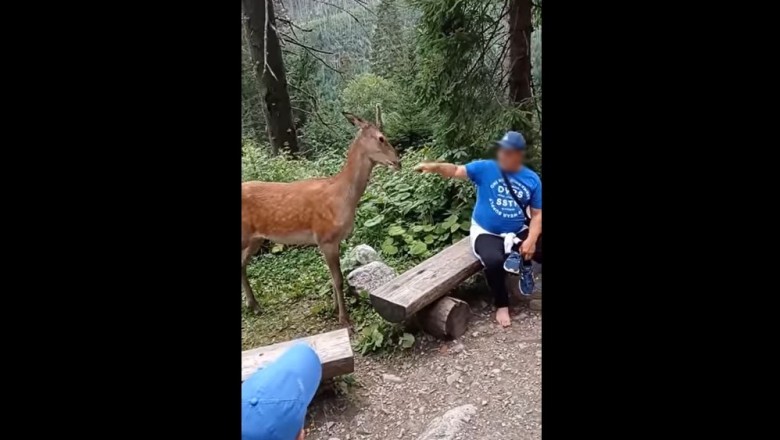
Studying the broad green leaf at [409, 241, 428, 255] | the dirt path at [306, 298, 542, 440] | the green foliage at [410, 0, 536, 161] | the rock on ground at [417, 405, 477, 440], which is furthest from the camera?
the broad green leaf at [409, 241, 428, 255]

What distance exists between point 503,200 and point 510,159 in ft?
0.94

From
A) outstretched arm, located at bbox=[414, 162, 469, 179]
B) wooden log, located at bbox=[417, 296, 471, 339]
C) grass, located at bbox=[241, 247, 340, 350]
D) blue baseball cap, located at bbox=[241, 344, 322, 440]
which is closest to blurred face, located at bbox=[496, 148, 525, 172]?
outstretched arm, located at bbox=[414, 162, 469, 179]

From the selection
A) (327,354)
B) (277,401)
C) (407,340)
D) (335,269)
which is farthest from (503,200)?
(277,401)

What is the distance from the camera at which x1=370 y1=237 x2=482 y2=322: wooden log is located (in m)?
3.05

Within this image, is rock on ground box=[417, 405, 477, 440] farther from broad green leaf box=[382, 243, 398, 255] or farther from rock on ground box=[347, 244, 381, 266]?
broad green leaf box=[382, 243, 398, 255]

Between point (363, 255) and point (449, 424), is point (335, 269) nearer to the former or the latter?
point (363, 255)

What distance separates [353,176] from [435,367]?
46.0 inches

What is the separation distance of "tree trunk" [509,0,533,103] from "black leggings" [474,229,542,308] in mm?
1093

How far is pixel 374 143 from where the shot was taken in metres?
3.28

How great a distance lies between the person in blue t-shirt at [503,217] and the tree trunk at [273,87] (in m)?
2.99

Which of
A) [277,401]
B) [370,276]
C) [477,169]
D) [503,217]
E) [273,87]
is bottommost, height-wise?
[370,276]

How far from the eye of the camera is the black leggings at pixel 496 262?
10.8 ft

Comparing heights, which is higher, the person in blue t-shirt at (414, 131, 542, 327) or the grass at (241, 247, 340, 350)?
the person in blue t-shirt at (414, 131, 542, 327)
